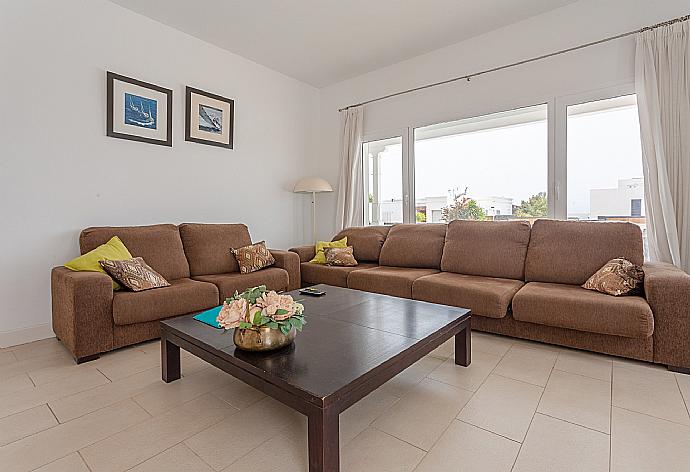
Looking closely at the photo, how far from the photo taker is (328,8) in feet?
10.3

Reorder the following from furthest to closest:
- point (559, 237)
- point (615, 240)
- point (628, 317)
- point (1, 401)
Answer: point (559, 237), point (615, 240), point (628, 317), point (1, 401)

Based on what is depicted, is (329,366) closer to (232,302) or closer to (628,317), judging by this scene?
(232,302)

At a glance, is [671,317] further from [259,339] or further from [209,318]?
[209,318]

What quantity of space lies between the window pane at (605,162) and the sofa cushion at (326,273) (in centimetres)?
214

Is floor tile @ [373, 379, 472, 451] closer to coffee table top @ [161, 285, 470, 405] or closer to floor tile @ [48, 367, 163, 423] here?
coffee table top @ [161, 285, 470, 405]

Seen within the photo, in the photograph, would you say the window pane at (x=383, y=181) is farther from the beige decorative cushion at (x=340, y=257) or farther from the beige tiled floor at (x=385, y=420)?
the beige tiled floor at (x=385, y=420)

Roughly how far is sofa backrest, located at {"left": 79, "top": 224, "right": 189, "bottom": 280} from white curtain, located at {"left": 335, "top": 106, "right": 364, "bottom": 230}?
7.17 feet

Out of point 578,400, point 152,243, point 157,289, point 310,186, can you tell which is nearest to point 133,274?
point 157,289

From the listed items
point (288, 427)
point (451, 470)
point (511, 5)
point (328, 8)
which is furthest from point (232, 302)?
point (511, 5)

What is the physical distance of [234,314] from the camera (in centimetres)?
146

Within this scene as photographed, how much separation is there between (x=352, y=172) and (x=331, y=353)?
3448mm

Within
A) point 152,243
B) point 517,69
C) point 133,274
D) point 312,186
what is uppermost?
point 517,69

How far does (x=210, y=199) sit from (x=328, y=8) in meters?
2.25

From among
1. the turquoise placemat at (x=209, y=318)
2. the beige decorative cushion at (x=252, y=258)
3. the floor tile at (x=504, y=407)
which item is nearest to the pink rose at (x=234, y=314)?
the turquoise placemat at (x=209, y=318)
